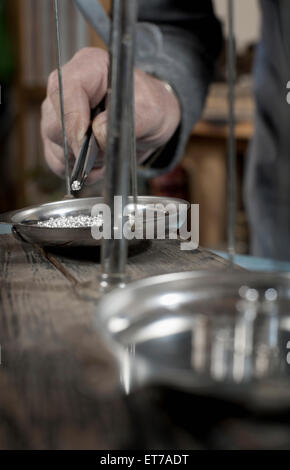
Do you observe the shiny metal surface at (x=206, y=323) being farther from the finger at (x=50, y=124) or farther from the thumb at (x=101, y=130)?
the finger at (x=50, y=124)

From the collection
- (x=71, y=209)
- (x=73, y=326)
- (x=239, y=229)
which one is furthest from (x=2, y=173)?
(x=73, y=326)

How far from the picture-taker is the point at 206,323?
0.33m

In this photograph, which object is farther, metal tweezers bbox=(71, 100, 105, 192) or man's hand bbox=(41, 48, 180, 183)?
man's hand bbox=(41, 48, 180, 183)

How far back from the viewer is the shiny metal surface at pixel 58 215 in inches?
19.0

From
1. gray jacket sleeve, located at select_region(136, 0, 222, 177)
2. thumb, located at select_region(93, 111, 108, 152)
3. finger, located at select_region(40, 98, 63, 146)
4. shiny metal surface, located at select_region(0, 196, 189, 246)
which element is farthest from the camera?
gray jacket sleeve, located at select_region(136, 0, 222, 177)

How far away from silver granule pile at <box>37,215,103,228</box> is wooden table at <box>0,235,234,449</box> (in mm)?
86

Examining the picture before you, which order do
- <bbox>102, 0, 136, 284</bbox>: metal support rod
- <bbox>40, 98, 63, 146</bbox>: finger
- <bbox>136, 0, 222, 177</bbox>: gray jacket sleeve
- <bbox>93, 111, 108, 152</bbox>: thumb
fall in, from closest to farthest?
<bbox>102, 0, 136, 284</bbox>: metal support rod → <bbox>93, 111, 108, 152</bbox>: thumb → <bbox>40, 98, 63, 146</bbox>: finger → <bbox>136, 0, 222, 177</bbox>: gray jacket sleeve

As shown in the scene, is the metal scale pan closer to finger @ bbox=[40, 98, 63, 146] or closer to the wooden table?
the wooden table

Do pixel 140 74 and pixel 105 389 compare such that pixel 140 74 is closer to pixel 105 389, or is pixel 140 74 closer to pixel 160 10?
pixel 160 10

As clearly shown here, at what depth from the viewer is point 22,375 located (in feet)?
0.95

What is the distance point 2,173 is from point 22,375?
7.50 feet

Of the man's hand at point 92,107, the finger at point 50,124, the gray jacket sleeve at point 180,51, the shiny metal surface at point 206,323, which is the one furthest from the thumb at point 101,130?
the gray jacket sleeve at point 180,51

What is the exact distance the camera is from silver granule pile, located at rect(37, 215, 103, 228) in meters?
0.53

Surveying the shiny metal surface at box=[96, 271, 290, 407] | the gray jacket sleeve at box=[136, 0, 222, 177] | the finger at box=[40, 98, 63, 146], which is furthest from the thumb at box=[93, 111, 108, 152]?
the gray jacket sleeve at box=[136, 0, 222, 177]
